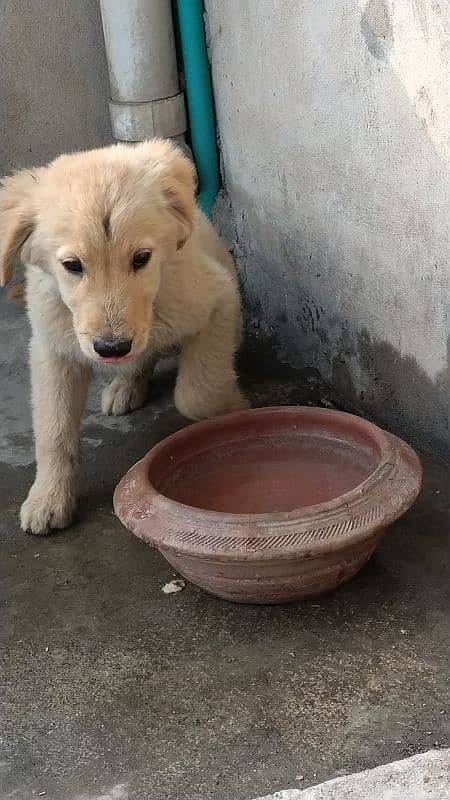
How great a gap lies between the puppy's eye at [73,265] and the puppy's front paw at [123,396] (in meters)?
1.47

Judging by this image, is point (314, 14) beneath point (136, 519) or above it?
above

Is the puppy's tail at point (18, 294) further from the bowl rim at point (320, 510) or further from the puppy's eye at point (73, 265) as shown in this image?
the bowl rim at point (320, 510)

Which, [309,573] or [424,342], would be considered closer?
[309,573]

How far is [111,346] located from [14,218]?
0.59 m

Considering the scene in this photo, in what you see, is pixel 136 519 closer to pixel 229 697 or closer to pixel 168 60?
pixel 229 697

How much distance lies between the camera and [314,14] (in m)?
3.69

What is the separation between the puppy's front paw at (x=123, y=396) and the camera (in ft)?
14.5

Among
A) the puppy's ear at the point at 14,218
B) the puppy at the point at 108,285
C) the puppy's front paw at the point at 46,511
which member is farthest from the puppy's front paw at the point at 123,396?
the puppy's ear at the point at 14,218

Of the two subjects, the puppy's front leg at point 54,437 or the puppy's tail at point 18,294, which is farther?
the puppy's tail at point 18,294

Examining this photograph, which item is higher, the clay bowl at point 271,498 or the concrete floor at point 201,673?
the clay bowl at point 271,498

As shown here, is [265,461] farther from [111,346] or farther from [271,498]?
[111,346]

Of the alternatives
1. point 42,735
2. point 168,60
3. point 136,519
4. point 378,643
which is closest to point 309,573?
point 378,643

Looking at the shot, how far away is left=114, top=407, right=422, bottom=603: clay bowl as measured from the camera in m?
2.63

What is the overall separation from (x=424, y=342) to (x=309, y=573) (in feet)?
3.75
